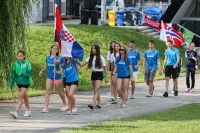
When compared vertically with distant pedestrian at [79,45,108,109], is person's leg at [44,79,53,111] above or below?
below

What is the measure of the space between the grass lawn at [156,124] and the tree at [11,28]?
3.85 meters

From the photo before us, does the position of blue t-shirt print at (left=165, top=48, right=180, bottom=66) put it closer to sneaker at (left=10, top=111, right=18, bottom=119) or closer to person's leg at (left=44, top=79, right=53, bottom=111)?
person's leg at (left=44, top=79, right=53, bottom=111)

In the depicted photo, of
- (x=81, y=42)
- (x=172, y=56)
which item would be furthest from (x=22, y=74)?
(x=81, y=42)

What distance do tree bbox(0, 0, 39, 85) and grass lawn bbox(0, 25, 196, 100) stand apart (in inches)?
105

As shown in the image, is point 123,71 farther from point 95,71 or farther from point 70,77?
point 70,77

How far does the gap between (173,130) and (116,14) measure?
26.1m

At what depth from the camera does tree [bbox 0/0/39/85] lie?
14445 millimetres

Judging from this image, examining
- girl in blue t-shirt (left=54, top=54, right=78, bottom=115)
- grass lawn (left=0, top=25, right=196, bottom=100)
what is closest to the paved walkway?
girl in blue t-shirt (left=54, top=54, right=78, bottom=115)

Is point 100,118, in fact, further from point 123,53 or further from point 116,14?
point 116,14

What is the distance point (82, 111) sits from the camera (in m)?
14.6

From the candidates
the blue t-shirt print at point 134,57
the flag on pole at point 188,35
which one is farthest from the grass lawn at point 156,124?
the flag on pole at point 188,35

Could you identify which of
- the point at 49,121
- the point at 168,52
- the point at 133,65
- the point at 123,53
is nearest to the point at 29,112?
the point at 49,121

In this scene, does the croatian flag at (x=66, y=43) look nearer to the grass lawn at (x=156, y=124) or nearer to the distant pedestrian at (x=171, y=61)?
the grass lawn at (x=156, y=124)

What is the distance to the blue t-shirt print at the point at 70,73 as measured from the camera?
1380cm
